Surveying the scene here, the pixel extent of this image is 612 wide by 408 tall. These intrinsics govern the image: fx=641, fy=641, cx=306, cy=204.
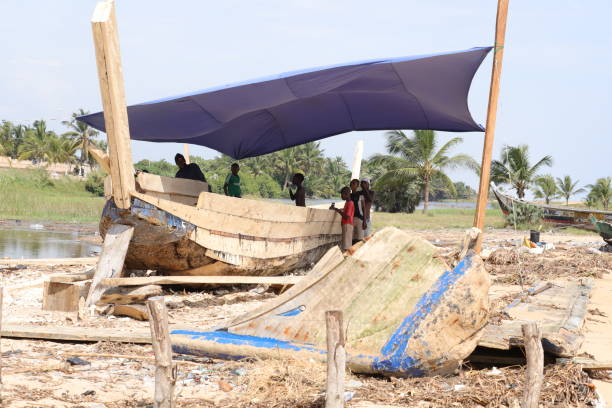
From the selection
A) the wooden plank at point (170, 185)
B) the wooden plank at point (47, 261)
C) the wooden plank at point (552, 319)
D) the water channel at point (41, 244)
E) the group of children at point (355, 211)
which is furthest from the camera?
the water channel at point (41, 244)

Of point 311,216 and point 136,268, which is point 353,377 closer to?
point 136,268

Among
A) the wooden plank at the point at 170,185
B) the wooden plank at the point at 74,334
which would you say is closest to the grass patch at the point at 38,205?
the wooden plank at the point at 170,185

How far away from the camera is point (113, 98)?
21.6ft

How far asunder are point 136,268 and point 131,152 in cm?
188

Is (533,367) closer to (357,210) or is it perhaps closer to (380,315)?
(380,315)

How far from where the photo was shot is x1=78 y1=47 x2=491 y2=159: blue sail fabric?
781cm

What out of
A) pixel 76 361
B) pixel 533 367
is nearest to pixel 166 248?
pixel 76 361

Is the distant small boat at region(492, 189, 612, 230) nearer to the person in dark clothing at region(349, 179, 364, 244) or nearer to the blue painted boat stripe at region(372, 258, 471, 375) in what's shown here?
the person in dark clothing at region(349, 179, 364, 244)

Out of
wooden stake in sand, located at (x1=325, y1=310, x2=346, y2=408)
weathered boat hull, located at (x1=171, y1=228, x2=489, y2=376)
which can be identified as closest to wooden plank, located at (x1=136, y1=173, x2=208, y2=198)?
weathered boat hull, located at (x1=171, y1=228, x2=489, y2=376)

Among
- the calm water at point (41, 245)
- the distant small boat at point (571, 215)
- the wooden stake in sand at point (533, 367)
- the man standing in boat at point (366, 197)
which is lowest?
the calm water at point (41, 245)

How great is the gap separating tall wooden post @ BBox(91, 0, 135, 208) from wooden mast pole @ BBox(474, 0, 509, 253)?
13.8 ft

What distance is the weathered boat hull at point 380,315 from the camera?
180 inches

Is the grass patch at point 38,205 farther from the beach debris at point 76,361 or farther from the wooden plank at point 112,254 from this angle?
the beach debris at point 76,361

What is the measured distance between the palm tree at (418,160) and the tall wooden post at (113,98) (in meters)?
26.1
